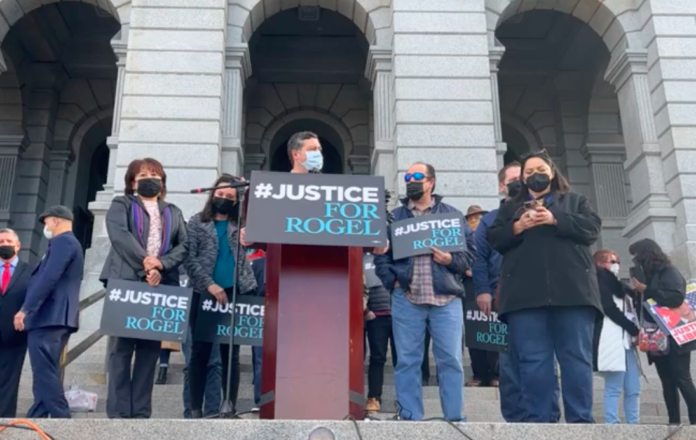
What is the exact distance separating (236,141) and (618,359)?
775cm

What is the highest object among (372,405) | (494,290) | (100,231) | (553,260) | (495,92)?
(495,92)

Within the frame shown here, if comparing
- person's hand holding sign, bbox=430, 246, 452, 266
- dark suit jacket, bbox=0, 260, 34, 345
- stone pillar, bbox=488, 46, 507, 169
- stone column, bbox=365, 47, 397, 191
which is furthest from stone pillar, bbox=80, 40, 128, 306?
stone pillar, bbox=488, 46, 507, 169

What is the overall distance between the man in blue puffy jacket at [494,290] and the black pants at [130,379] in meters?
2.86

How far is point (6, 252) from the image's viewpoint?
7191mm

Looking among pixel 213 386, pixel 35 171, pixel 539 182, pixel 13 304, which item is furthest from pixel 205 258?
pixel 35 171

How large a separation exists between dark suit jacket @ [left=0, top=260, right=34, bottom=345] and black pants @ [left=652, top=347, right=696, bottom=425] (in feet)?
20.7

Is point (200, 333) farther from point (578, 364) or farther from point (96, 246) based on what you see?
point (96, 246)

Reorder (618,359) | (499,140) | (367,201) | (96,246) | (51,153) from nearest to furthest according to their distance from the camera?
(367,201) < (618,359) < (96,246) < (499,140) < (51,153)

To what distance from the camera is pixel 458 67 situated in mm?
12672

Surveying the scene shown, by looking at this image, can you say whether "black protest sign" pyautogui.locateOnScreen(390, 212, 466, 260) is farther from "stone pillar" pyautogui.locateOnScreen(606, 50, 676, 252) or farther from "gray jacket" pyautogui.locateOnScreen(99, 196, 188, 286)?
"stone pillar" pyautogui.locateOnScreen(606, 50, 676, 252)

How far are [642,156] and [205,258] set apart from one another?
9017 mm

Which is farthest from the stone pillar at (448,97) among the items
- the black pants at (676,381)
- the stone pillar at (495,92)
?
the black pants at (676,381)

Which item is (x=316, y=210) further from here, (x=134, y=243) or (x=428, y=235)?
(x=134, y=243)

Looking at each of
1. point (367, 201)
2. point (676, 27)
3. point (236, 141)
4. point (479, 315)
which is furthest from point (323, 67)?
point (367, 201)
